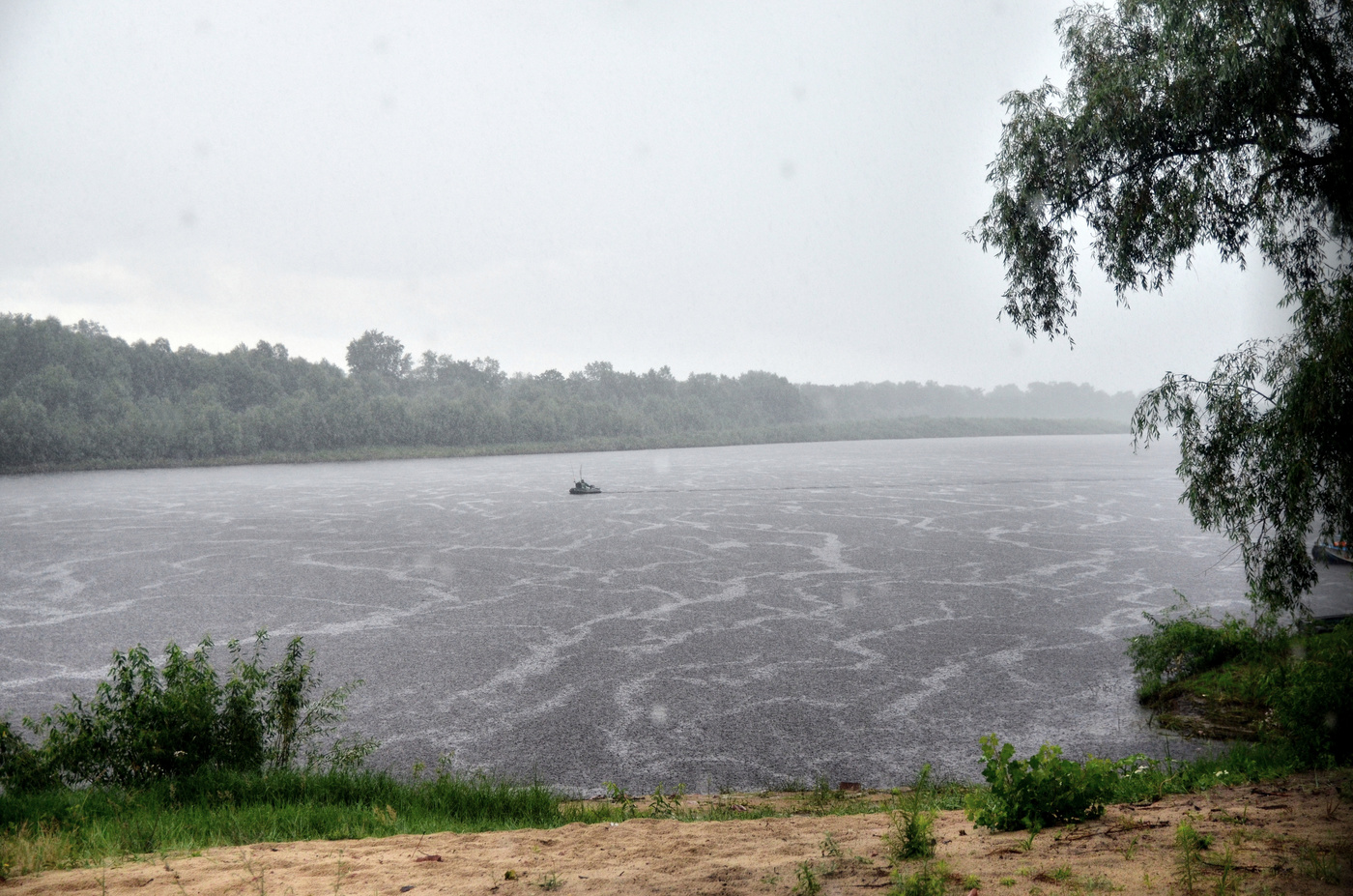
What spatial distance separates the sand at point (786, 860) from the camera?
4.80 metres

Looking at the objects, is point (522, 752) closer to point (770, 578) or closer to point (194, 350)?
point (770, 578)

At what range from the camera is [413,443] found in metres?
115

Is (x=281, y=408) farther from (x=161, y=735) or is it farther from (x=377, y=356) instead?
(x=161, y=735)

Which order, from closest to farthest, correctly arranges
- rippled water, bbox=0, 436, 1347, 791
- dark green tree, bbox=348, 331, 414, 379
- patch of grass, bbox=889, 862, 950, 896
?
patch of grass, bbox=889, 862, 950, 896 → rippled water, bbox=0, 436, 1347, 791 → dark green tree, bbox=348, 331, 414, 379

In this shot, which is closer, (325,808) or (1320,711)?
(325,808)

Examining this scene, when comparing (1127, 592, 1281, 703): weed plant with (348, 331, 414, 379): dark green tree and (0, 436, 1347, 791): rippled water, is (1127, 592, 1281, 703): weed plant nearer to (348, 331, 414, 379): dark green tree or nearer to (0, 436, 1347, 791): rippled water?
(0, 436, 1347, 791): rippled water

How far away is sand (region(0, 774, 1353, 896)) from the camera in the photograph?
4801 mm

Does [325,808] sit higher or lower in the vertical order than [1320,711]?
lower

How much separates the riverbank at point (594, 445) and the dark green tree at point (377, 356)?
59.6 meters

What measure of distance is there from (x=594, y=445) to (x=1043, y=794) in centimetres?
12037

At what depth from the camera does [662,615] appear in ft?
61.0

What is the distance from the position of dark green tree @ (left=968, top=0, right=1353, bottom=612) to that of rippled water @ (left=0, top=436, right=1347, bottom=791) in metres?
3.55

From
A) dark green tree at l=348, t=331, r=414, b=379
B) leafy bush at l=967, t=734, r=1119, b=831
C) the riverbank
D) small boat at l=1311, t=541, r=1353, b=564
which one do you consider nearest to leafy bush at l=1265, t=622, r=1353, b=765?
leafy bush at l=967, t=734, r=1119, b=831

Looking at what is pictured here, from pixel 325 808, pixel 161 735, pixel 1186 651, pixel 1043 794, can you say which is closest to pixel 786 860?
Answer: pixel 1043 794
